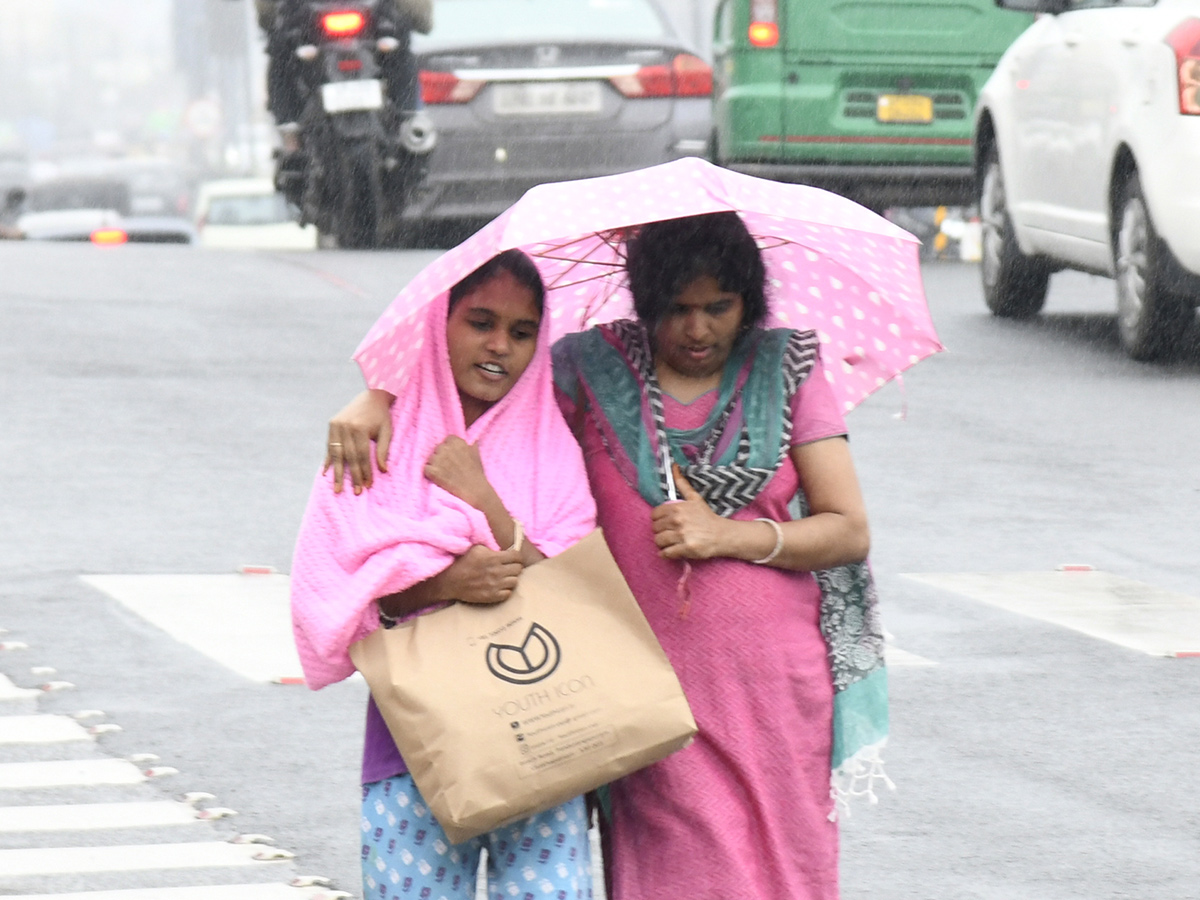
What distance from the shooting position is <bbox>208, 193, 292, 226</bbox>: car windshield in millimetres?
27797

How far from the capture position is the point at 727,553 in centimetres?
344

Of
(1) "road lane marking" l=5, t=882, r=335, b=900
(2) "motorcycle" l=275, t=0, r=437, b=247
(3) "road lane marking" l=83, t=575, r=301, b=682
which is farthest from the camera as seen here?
(2) "motorcycle" l=275, t=0, r=437, b=247

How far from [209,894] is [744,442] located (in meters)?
1.66

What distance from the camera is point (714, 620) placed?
11.5ft

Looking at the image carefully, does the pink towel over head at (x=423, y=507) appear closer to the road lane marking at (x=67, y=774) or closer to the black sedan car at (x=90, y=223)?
the road lane marking at (x=67, y=774)

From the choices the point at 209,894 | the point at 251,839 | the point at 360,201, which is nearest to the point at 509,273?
the point at 209,894

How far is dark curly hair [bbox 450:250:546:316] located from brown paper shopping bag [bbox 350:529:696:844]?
A: 0.38 metres

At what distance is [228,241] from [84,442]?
1801cm

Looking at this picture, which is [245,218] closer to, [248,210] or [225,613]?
[248,210]

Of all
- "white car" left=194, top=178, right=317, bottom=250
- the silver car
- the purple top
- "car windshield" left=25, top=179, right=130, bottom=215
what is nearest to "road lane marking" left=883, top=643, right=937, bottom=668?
the purple top

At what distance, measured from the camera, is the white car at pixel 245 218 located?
27.0 m

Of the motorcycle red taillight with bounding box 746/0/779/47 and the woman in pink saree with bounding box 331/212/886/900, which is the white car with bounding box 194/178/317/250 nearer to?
the motorcycle red taillight with bounding box 746/0/779/47

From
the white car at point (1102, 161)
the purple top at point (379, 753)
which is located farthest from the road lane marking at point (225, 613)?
the white car at point (1102, 161)

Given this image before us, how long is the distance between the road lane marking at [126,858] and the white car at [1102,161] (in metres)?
6.44
